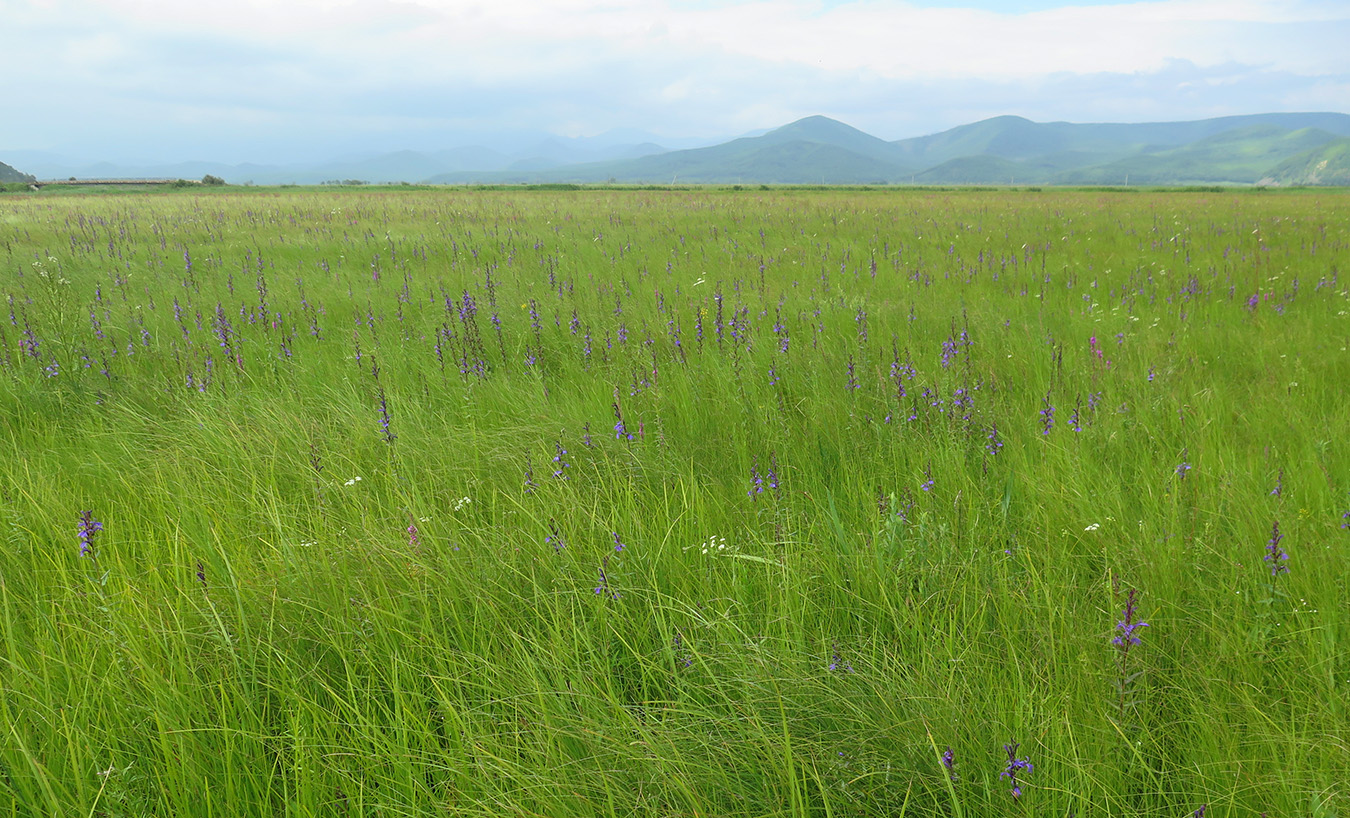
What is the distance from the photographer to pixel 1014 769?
135 centimetres

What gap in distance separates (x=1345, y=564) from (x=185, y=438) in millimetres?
5159

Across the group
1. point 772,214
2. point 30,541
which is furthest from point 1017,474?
point 772,214

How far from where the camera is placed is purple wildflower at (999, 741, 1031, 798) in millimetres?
1283

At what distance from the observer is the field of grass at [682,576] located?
1.46 meters

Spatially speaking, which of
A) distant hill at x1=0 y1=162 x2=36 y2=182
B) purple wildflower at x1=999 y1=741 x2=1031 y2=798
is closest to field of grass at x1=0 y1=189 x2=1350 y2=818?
purple wildflower at x1=999 y1=741 x2=1031 y2=798

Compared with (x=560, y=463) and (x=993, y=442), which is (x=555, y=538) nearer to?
(x=560, y=463)

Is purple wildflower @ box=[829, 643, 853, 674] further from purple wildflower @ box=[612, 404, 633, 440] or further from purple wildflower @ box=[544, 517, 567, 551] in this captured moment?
purple wildflower @ box=[612, 404, 633, 440]

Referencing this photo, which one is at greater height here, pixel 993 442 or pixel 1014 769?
pixel 993 442

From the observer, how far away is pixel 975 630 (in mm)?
1905

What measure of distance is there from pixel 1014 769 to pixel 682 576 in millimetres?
1129

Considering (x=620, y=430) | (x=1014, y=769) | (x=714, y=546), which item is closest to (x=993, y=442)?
(x=714, y=546)

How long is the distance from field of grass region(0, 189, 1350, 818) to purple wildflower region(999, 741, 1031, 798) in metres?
0.01

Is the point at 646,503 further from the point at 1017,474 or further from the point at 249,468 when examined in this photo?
the point at 249,468

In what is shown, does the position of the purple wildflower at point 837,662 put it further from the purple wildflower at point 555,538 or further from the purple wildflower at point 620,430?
the purple wildflower at point 620,430
